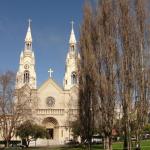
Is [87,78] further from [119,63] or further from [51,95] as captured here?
[51,95]

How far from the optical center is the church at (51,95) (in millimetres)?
76544

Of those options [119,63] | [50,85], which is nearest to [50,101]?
[50,85]

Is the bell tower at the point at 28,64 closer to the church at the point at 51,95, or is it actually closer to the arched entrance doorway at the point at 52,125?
the church at the point at 51,95

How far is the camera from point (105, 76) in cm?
2817

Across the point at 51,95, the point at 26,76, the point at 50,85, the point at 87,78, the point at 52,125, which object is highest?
the point at 26,76

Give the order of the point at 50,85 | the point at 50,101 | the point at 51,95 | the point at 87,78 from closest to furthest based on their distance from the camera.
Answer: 1. the point at 87,78
2. the point at 50,101
3. the point at 51,95
4. the point at 50,85

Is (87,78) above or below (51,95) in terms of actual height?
below

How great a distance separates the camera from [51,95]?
79250 mm

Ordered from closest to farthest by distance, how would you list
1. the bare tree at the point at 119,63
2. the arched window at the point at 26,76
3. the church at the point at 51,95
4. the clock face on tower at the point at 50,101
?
1. the bare tree at the point at 119,63
2. the church at the point at 51,95
3. the clock face on tower at the point at 50,101
4. the arched window at the point at 26,76

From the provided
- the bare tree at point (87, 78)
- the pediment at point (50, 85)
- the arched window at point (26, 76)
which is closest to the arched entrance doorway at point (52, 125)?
the pediment at point (50, 85)

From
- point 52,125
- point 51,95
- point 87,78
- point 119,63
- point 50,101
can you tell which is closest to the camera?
point 119,63

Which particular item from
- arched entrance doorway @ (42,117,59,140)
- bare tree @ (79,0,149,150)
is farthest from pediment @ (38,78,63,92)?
bare tree @ (79,0,149,150)

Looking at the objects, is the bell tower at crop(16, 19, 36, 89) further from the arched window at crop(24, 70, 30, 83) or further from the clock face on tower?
the clock face on tower

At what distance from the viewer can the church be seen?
251 feet
